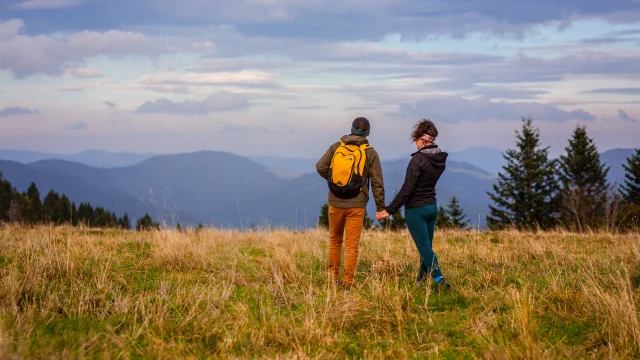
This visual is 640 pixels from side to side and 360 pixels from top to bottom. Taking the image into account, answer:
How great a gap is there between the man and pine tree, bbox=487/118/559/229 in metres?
47.7

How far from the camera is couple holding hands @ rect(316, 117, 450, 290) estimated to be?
22.3ft

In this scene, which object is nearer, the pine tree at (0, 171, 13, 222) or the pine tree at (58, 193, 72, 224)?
the pine tree at (58, 193, 72, 224)

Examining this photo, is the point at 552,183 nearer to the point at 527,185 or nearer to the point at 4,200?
the point at 527,185

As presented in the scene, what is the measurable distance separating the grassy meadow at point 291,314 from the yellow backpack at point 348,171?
130 centimetres

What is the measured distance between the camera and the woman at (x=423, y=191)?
677 centimetres

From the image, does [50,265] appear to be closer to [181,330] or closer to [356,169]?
[181,330]

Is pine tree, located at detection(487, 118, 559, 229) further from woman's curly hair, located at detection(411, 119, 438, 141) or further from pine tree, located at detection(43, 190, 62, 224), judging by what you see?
pine tree, located at detection(43, 190, 62, 224)

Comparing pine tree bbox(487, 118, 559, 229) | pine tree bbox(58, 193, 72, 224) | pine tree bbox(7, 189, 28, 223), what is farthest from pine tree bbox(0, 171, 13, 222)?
pine tree bbox(487, 118, 559, 229)

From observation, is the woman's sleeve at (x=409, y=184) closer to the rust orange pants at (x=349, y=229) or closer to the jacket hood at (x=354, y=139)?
the rust orange pants at (x=349, y=229)

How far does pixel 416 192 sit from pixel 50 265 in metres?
4.94

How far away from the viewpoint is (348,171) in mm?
6805

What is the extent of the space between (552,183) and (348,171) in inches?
2199

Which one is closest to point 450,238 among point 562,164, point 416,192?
point 416,192

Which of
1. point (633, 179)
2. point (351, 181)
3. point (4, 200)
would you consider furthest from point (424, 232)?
point (4, 200)
